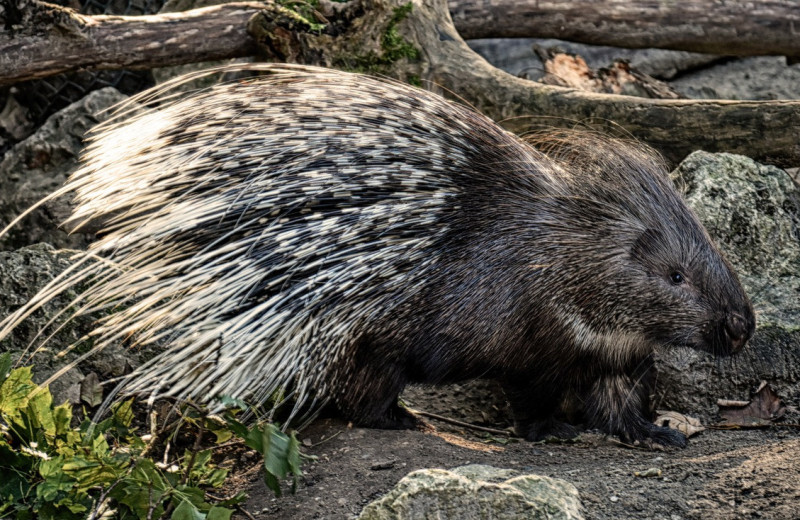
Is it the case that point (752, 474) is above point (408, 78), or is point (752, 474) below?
below

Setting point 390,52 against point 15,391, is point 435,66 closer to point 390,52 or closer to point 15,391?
point 390,52

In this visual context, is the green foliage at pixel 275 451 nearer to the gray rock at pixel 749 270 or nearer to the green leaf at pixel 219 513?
the green leaf at pixel 219 513

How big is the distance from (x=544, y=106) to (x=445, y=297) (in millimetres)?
1682

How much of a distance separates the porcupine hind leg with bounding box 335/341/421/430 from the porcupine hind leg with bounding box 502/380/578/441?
426 millimetres

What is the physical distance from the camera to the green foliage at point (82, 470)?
233 centimetres

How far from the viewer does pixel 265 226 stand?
2.68 metres

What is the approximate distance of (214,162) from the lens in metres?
2.71

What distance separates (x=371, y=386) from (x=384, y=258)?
0.44m

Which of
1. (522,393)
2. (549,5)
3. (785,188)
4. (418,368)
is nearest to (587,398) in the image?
(522,393)

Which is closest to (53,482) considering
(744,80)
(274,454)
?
(274,454)

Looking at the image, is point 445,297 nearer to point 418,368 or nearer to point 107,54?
point 418,368

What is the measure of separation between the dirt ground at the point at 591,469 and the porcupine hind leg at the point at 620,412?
0.20 feet

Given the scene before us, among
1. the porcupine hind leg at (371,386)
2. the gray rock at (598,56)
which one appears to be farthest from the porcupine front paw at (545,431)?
the gray rock at (598,56)

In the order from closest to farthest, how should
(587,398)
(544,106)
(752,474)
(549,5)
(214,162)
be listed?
(752,474), (214,162), (587,398), (544,106), (549,5)
